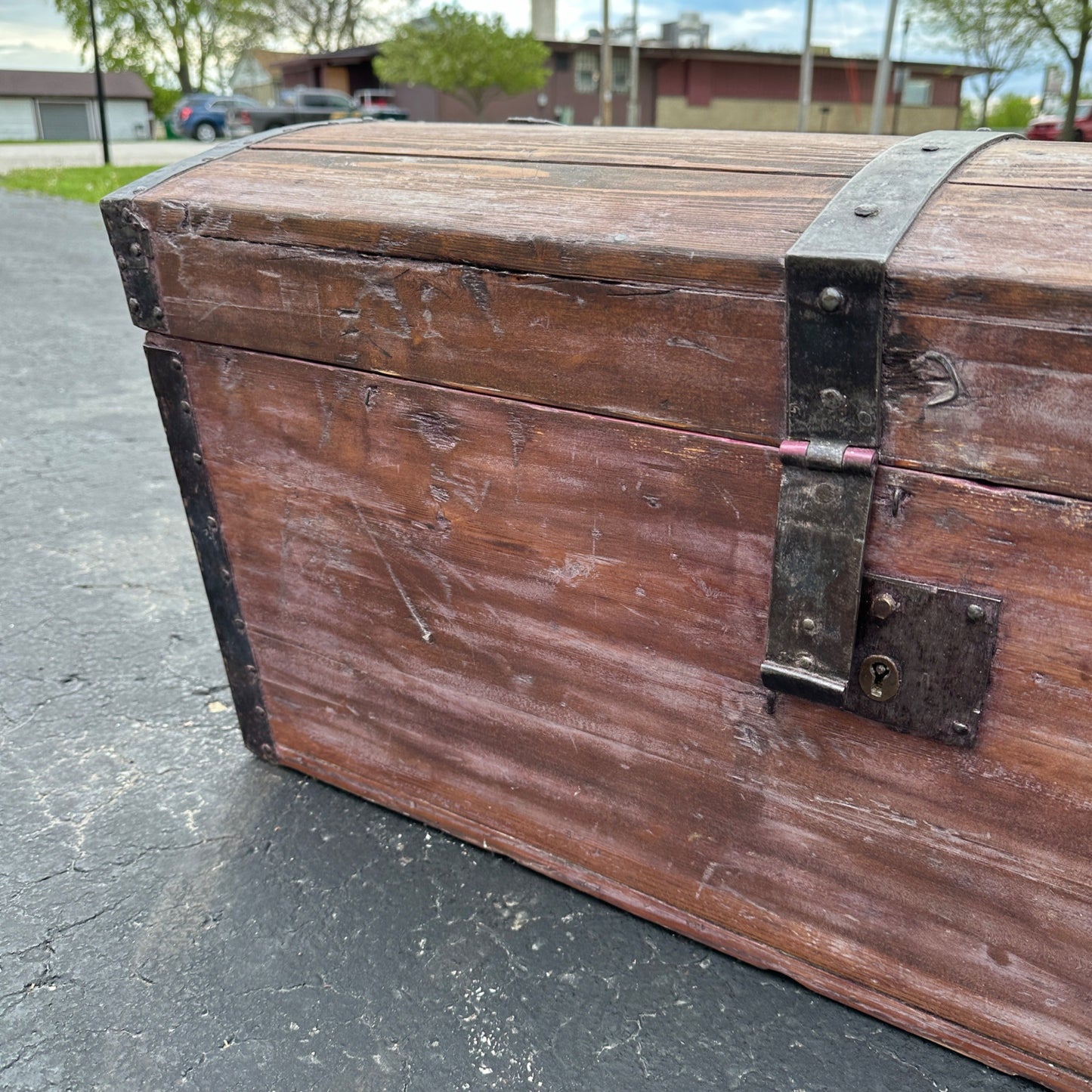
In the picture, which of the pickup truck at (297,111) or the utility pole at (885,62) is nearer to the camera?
the utility pole at (885,62)

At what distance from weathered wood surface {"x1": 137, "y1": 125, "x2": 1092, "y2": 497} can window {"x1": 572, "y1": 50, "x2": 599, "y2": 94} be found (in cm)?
3065

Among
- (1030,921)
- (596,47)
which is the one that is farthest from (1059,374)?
(596,47)

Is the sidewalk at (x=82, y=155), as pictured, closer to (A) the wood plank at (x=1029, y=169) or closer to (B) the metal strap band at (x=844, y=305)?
(A) the wood plank at (x=1029, y=169)

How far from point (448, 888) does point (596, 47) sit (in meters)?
31.5

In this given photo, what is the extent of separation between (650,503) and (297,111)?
21.9 metres

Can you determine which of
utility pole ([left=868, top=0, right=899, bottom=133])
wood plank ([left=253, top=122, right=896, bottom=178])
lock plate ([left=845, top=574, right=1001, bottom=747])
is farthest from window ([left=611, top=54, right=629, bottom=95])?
lock plate ([left=845, top=574, right=1001, bottom=747])

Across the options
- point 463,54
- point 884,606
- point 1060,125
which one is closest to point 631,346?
point 884,606

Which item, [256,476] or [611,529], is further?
[256,476]

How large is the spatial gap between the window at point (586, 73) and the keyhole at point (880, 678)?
31195 millimetres

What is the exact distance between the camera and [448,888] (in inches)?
56.1

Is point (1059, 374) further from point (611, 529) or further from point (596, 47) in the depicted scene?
point (596, 47)

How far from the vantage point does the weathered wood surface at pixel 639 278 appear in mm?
822

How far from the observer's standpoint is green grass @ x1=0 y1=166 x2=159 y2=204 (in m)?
10.8

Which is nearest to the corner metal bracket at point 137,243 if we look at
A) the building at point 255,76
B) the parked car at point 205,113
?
the parked car at point 205,113
